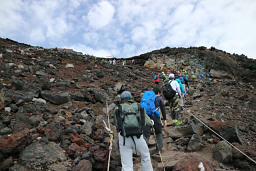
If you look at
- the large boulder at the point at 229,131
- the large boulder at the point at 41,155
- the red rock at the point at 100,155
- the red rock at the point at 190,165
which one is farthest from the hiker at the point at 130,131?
the large boulder at the point at 229,131

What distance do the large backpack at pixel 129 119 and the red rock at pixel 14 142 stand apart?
3.23 metres

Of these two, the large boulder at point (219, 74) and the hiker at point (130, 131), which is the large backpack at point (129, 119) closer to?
the hiker at point (130, 131)

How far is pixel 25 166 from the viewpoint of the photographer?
4.80 metres

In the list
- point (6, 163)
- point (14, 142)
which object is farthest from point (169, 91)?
point (6, 163)

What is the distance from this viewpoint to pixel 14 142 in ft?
16.2

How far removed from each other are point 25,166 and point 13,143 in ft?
2.50

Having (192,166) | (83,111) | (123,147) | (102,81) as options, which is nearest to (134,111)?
(123,147)

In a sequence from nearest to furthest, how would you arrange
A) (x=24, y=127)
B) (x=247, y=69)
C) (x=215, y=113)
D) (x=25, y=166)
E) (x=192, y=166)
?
(x=192, y=166), (x=25, y=166), (x=24, y=127), (x=215, y=113), (x=247, y=69)

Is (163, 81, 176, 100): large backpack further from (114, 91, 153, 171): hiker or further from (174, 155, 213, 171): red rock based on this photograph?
(114, 91, 153, 171): hiker

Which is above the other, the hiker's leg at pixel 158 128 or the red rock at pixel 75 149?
the hiker's leg at pixel 158 128

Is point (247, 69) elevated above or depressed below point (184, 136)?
above

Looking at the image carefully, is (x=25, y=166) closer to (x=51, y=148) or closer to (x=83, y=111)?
(x=51, y=148)

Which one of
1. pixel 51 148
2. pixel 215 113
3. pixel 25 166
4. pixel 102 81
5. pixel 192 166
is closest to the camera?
pixel 192 166

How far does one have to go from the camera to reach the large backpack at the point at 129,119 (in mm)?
4035
